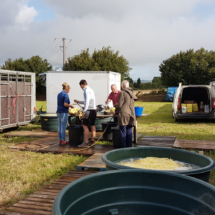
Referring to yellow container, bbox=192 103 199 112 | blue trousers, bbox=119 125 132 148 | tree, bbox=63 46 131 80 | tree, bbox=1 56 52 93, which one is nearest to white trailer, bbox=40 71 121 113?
yellow container, bbox=192 103 199 112

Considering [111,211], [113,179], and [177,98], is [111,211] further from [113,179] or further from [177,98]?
[177,98]

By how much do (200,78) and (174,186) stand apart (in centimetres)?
4746

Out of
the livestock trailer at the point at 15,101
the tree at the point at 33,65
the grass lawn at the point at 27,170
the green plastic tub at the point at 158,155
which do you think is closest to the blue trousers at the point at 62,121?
the grass lawn at the point at 27,170

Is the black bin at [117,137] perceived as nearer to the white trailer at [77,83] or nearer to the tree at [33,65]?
the white trailer at [77,83]

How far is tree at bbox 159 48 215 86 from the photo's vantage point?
153 ft

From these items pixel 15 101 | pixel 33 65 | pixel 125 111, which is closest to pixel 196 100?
pixel 15 101

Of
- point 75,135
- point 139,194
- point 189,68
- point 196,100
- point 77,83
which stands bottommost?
point 75,135

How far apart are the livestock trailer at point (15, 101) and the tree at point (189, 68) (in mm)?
38435

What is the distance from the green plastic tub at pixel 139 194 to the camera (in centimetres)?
201

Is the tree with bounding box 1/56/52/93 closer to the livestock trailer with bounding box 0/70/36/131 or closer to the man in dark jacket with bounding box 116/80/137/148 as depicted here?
the livestock trailer with bounding box 0/70/36/131

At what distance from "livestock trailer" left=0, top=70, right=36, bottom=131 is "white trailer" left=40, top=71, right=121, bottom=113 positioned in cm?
142

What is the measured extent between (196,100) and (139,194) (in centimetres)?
1358

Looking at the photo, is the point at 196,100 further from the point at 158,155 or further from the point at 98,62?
the point at 98,62

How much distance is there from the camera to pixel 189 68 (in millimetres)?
47531
